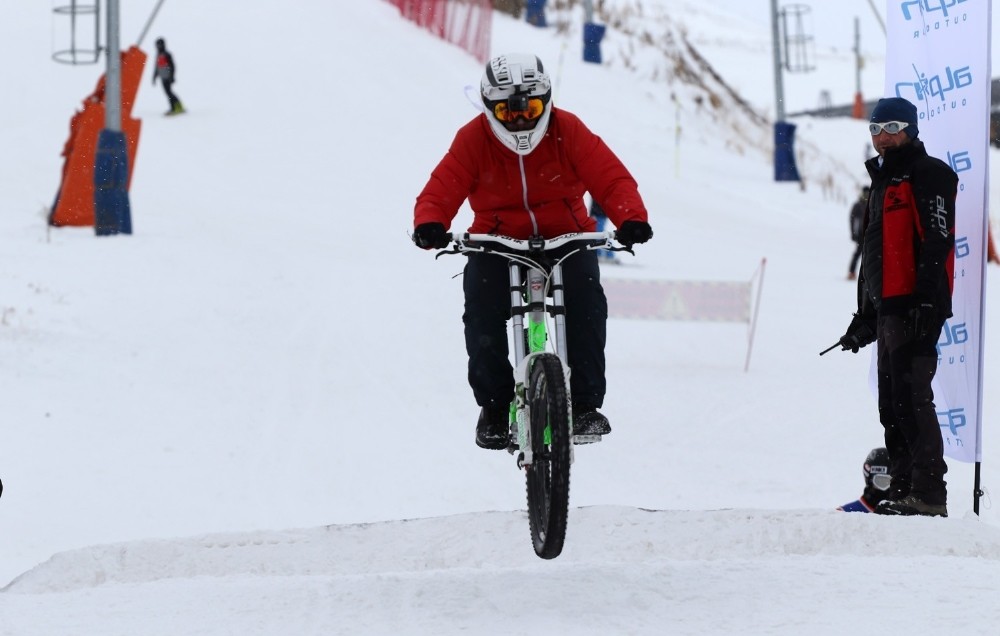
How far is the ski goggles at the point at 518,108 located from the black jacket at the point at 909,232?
193 centimetres

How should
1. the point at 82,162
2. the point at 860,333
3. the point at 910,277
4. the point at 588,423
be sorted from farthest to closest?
the point at 82,162, the point at 860,333, the point at 910,277, the point at 588,423

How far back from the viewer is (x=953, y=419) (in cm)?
756

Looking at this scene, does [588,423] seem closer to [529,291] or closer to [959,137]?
[529,291]

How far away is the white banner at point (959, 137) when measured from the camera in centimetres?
732

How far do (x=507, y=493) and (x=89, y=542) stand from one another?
283 centimetres

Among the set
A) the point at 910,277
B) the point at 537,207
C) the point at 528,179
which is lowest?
Answer: the point at 910,277

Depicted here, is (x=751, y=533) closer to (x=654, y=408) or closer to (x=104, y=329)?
(x=654, y=408)

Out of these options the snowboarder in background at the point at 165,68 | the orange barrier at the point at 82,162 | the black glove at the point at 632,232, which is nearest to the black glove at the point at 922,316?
the black glove at the point at 632,232

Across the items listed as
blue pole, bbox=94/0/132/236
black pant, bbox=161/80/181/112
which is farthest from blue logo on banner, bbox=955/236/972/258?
black pant, bbox=161/80/181/112

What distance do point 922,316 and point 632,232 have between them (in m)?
1.74

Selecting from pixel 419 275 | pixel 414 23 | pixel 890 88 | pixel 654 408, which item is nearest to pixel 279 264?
pixel 419 275

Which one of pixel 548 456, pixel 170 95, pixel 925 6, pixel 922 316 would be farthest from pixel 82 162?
pixel 548 456

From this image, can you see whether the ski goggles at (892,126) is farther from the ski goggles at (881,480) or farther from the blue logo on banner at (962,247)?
the ski goggles at (881,480)

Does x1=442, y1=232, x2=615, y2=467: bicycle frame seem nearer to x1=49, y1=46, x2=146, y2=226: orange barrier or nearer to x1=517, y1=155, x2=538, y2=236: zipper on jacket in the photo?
x1=517, y1=155, x2=538, y2=236: zipper on jacket
